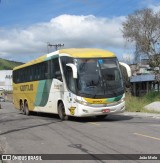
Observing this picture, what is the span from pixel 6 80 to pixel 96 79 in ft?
396

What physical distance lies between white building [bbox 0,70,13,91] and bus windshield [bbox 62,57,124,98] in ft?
386

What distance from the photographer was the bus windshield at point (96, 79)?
1984 cm

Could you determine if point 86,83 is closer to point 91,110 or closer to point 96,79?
point 96,79

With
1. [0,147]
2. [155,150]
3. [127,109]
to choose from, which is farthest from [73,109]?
[127,109]

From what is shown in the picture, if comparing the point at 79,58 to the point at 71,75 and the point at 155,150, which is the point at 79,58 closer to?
the point at 71,75

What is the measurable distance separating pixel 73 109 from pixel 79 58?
96.8 inches

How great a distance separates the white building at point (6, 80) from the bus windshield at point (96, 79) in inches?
4626

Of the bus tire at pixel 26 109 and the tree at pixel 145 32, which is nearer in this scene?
the bus tire at pixel 26 109

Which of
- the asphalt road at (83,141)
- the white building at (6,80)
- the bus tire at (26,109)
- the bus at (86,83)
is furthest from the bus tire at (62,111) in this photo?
the white building at (6,80)

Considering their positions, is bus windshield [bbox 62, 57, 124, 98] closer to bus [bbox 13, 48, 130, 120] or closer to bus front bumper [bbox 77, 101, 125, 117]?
bus [bbox 13, 48, 130, 120]

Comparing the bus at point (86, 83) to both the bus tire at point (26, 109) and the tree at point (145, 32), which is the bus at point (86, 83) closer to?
the bus tire at point (26, 109)

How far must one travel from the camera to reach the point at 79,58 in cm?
2025

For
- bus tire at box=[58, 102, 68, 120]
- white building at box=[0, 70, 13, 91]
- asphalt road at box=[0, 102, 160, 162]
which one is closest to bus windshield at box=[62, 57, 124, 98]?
bus tire at box=[58, 102, 68, 120]

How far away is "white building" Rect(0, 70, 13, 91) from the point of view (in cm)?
13727
